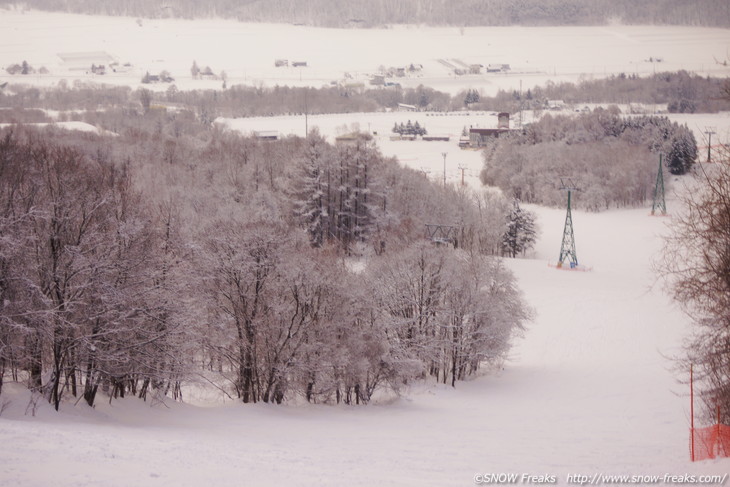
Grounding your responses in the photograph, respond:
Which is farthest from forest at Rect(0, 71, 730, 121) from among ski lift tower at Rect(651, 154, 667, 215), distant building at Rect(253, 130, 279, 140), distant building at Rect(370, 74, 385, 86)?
ski lift tower at Rect(651, 154, 667, 215)

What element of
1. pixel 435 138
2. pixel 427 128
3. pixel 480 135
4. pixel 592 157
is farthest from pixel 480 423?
pixel 427 128

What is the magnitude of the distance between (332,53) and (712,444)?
178 meters

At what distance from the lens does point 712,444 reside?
1110 cm

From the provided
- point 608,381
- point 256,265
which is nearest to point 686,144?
point 608,381

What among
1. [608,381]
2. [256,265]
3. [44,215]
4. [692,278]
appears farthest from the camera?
[608,381]

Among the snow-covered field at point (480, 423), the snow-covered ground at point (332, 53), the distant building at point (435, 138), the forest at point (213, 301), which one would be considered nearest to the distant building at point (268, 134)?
the distant building at point (435, 138)

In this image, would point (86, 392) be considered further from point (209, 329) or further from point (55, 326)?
point (209, 329)

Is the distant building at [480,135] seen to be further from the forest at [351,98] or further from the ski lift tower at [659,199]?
the ski lift tower at [659,199]

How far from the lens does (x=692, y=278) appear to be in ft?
33.1

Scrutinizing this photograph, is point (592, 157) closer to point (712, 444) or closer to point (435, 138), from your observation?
point (435, 138)

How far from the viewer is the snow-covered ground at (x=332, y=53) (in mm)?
135500

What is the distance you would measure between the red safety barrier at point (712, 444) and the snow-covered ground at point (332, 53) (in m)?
105

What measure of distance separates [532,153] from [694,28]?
86.9 metres

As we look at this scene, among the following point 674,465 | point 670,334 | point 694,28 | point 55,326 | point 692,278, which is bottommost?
point 670,334
